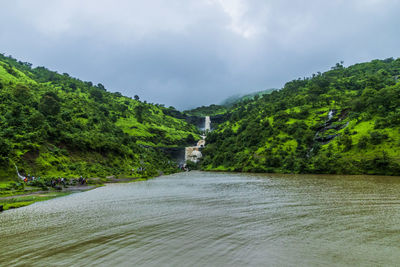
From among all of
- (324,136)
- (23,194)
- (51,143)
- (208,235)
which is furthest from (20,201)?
(324,136)

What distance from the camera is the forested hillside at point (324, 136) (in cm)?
7256

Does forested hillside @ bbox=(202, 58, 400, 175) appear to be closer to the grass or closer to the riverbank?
the riverbank

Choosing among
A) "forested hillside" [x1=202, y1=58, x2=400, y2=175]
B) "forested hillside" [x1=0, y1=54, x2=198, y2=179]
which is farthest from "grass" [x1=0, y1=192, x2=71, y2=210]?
"forested hillside" [x1=202, y1=58, x2=400, y2=175]

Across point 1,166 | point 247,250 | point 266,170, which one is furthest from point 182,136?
point 247,250

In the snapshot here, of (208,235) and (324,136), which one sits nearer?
(208,235)

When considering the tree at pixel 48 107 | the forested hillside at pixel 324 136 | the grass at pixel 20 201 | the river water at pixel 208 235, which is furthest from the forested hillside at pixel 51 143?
the forested hillside at pixel 324 136

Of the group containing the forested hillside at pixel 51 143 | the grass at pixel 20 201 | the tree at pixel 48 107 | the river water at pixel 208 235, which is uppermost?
the tree at pixel 48 107

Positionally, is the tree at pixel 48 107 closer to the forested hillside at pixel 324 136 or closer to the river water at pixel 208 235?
the river water at pixel 208 235

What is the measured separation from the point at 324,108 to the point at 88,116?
382ft

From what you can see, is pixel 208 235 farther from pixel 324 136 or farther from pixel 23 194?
pixel 324 136

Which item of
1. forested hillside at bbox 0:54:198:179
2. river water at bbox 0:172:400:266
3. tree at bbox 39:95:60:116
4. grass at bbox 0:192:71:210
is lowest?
grass at bbox 0:192:71:210

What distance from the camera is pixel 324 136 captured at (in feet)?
319

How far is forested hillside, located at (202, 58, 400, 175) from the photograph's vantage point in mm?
72562

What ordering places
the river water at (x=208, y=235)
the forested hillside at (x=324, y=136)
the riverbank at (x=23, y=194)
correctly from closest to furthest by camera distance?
the river water at (x=208, y=235), the riverbank at (x=23, y=194), the forested hillside at (x=324, y=136)
